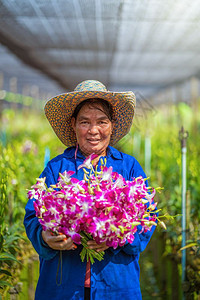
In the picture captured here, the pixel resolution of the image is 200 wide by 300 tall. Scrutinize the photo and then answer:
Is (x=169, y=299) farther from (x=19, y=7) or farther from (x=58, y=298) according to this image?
(x=19, y=7)

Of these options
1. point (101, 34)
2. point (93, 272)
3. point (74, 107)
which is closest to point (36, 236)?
point (93, 272)

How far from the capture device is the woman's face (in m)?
1.42

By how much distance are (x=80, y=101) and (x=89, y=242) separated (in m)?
0.56

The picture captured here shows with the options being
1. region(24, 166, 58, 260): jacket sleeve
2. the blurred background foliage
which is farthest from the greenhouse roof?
region(24, 166, 58, 260): jacket sleeve

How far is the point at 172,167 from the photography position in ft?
13.7

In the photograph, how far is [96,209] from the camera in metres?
1.10

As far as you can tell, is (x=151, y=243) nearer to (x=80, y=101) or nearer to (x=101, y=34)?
(x=101, y=34)

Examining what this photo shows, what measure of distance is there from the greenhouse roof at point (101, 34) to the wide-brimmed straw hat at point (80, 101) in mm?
940

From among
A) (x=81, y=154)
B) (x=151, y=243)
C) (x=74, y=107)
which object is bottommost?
(x=151, y=243)

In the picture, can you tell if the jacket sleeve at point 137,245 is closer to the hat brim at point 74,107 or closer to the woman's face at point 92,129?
the woman's face at point 92,129

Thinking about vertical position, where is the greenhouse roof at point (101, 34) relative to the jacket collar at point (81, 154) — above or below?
above

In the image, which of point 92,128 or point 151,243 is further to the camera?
point 151,243

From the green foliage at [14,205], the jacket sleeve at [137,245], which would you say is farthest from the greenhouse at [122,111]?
the jacket sleeve at [137,245]

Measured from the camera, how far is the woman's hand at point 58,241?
1.14 meters
